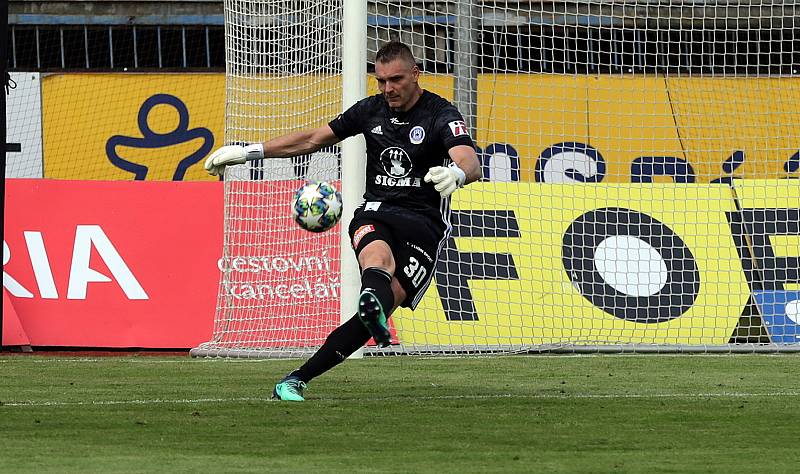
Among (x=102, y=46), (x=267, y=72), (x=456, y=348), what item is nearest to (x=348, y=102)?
(x=267, y=72)

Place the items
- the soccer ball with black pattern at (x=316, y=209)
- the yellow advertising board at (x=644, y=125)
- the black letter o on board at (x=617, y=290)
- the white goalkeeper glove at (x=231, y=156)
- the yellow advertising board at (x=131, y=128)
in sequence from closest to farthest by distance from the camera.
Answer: the soccer ball with black pattern at (x=316, y=209) → the white goalkeeper glove at (x=231, y=156) → the black letter o on board at (x=617, y=290) → the yellow advertising board at (x=644, y=125) → the yellow advertising board at (x=131, y=128)

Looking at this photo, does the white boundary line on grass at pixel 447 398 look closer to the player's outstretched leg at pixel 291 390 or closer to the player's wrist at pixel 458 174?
the player's outstretched leg at pixel 291 390

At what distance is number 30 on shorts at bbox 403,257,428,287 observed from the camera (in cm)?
766

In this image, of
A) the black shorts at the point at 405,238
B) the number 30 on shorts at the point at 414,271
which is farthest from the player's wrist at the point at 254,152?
the number 30 on shorts at the point at 414,271

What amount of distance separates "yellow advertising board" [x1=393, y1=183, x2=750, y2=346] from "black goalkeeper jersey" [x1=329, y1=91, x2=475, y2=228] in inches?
159

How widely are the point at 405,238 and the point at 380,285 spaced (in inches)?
23.1

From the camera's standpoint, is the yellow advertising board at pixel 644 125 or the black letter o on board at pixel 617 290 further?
the yellow advertising board at pixel 644 125

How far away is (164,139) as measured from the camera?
2125 centimetres

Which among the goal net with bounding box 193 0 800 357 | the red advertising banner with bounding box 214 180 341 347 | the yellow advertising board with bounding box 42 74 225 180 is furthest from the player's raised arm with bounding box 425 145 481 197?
the yellow advertising board with bounding box 42 74 225 180

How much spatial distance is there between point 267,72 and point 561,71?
401 centimetres

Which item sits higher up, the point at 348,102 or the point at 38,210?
the point at 348,102

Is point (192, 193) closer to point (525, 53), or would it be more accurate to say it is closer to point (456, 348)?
point (456, 348)

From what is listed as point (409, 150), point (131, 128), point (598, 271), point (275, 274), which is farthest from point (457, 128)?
point (131, 128)

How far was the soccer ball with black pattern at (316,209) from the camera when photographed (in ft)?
24.8
